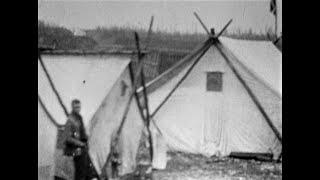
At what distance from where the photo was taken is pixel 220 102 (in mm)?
9719

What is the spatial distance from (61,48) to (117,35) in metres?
1.08

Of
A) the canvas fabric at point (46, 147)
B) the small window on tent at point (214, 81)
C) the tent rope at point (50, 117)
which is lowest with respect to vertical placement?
the canvas fabric at point (46, 147)

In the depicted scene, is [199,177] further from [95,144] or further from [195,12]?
[195,12]

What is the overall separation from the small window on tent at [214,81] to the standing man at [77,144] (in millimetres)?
3697

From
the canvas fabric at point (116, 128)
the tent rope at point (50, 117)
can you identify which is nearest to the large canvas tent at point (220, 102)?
the canvas fabric at point (116, 128)

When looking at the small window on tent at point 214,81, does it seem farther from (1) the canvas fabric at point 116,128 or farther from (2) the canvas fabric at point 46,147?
(2) the canvas fabric at point 46,147

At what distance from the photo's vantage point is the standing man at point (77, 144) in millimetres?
6645

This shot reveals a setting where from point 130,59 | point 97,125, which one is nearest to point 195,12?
point 130,59

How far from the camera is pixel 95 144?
272 inches

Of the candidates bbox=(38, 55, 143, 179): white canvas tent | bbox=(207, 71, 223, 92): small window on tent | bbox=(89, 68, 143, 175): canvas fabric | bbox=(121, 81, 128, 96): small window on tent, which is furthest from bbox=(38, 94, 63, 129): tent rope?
bbox=(207, 71, 223, 92): small window on tent

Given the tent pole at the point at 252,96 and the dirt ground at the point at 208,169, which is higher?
the tent pole at the point at 252,96

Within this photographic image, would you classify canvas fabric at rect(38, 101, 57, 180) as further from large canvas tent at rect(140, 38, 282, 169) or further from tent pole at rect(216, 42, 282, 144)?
tent pole at rect(216, 42, 282, 144)

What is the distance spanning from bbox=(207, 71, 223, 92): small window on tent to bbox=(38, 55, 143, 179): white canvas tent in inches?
90.4

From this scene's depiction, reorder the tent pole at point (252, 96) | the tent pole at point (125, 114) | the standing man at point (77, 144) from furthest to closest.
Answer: the tent pole at point (252, 96) → the tent pole at point (125, 114) → the standing man at point (77, 144)
